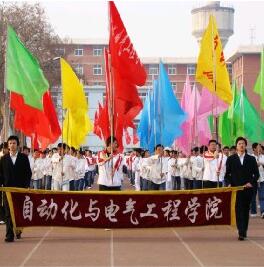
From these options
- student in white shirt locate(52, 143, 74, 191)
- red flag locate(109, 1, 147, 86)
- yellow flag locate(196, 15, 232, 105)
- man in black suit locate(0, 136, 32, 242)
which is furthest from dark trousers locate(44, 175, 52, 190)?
man in black suit locate(0, 136, 32, 242)

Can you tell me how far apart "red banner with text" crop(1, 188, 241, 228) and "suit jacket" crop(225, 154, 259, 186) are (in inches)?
10.3

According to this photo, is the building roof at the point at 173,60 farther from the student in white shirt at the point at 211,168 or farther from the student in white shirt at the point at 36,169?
the student in white shirt at the point at 211,168

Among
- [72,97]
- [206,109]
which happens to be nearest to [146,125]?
[206,109]

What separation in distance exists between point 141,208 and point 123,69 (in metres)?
Answer: 2.77

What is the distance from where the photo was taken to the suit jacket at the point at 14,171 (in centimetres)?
1422

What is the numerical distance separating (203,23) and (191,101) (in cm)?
10743

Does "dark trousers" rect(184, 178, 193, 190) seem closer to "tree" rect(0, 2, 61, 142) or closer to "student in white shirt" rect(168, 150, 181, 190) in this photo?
"student in white shirt" rect(168, 150, 181, 190)

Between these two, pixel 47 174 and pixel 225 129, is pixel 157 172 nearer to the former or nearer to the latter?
pixel 47 174

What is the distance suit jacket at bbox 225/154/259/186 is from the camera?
47.4 ft

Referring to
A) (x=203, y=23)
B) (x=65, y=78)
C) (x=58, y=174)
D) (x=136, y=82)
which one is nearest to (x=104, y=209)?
(x=136, y=82)

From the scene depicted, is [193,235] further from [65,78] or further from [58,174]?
[58,174]

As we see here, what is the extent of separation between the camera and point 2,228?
1627 cm

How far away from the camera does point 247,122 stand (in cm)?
2727

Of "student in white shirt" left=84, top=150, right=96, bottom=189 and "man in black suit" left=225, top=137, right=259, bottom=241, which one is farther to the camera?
"student in white shirt" left=84, top=150, right=96, bottom=189
